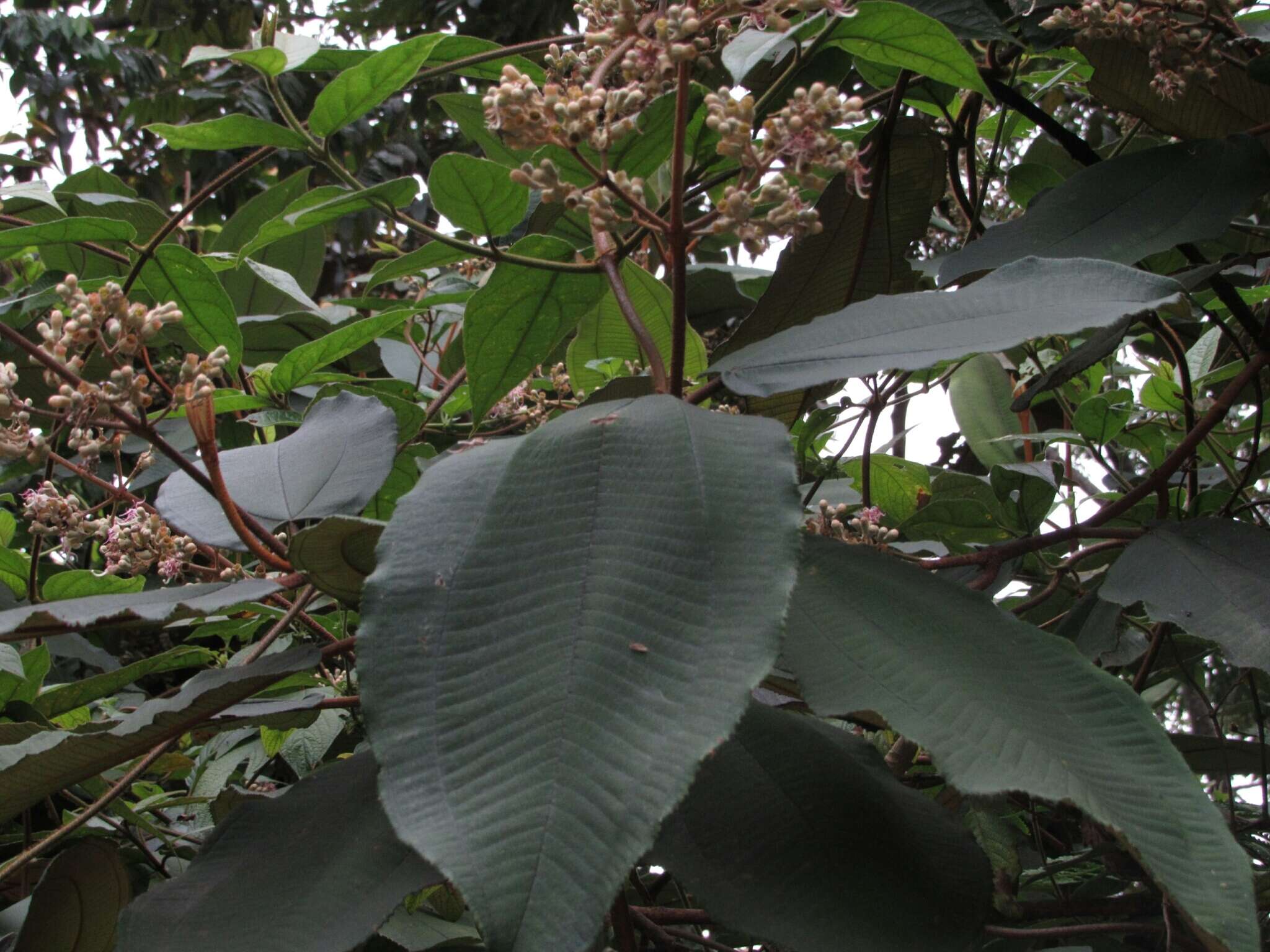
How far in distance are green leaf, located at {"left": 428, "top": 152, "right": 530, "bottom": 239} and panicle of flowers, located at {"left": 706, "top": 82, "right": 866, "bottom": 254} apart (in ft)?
0.66

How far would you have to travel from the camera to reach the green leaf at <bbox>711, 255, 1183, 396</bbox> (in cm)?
48

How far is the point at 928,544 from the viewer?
93cm

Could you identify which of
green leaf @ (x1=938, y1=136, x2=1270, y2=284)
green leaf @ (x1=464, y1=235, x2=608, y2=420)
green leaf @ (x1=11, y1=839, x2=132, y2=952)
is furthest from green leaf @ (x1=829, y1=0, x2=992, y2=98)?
green leaf @ (x1=11, y1=839, x2=132, y2=952)

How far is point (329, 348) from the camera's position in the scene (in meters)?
0.99

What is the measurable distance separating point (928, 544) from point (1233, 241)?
0.52 m

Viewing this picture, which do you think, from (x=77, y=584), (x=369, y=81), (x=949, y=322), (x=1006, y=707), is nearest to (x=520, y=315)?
(x=369, y=81)

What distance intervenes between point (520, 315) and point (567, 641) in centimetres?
36

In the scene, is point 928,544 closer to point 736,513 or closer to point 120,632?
point 736,513

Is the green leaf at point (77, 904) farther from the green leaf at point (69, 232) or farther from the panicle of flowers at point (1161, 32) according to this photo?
the panicle of flowers at point (1161, 32)

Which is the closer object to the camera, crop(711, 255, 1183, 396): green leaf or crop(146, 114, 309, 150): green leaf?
crop(711, 255, 1183, 396): green leaf

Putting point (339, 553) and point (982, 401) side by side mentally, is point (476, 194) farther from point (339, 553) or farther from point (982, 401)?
point (982, 401)

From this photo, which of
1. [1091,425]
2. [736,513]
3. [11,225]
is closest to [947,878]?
[736,513]

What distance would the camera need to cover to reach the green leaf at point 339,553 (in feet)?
1.69

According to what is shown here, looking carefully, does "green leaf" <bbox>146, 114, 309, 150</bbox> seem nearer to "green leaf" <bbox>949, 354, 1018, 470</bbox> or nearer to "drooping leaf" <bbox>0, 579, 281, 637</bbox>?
"drooping leaf" <bbox>0, 579, 281, 637</bbox>
